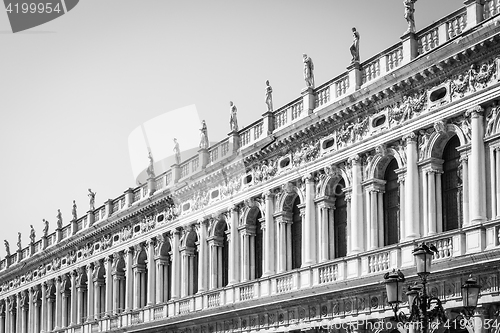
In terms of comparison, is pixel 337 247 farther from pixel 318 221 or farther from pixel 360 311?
pixel 360 311

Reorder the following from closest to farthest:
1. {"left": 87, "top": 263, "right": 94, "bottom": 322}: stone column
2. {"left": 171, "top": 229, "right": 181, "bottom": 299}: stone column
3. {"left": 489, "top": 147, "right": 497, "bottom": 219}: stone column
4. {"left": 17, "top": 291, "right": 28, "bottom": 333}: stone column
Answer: {"left": 489, "top": 147, "right": 497, "bottom": 219}: stone column, {"left": 171, "top": 229, "right": 181, "bottom": 299}: stone column, {"left": 87, "top": 263, "right": 94, "bottom": 322}: stone column, {"left": 17, "top": 291, "right": 28, "bottom": 333}: stone column

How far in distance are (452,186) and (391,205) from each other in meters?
2.37

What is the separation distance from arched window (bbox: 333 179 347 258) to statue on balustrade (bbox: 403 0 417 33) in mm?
4945

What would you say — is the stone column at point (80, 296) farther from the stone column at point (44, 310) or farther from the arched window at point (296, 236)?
the arched window at point (296, 236)

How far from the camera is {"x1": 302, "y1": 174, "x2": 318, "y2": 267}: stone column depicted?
93.2 ft

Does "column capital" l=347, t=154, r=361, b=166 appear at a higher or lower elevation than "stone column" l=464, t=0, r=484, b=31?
lower

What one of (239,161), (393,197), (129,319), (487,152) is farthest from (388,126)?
(129,319)

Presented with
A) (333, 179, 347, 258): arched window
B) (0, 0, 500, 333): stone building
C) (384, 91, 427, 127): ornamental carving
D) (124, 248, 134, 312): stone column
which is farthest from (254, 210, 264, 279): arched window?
(124, 248, 134, 312): stone column

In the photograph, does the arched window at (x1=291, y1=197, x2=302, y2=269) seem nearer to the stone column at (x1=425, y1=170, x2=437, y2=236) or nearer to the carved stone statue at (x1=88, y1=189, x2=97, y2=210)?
the stone column at (x1=425, y1=170, x2=437, y2=236)

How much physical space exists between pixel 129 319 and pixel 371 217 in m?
16.1

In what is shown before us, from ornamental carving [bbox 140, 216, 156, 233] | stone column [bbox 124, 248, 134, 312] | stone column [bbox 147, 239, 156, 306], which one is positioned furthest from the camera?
stone column [bbox 124, 248, 134, 312]

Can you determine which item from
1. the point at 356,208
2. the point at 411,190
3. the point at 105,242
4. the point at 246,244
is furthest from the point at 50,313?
the point at 411,190

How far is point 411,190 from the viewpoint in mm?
24484

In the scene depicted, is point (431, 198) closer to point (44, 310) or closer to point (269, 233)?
point (269, 233)
